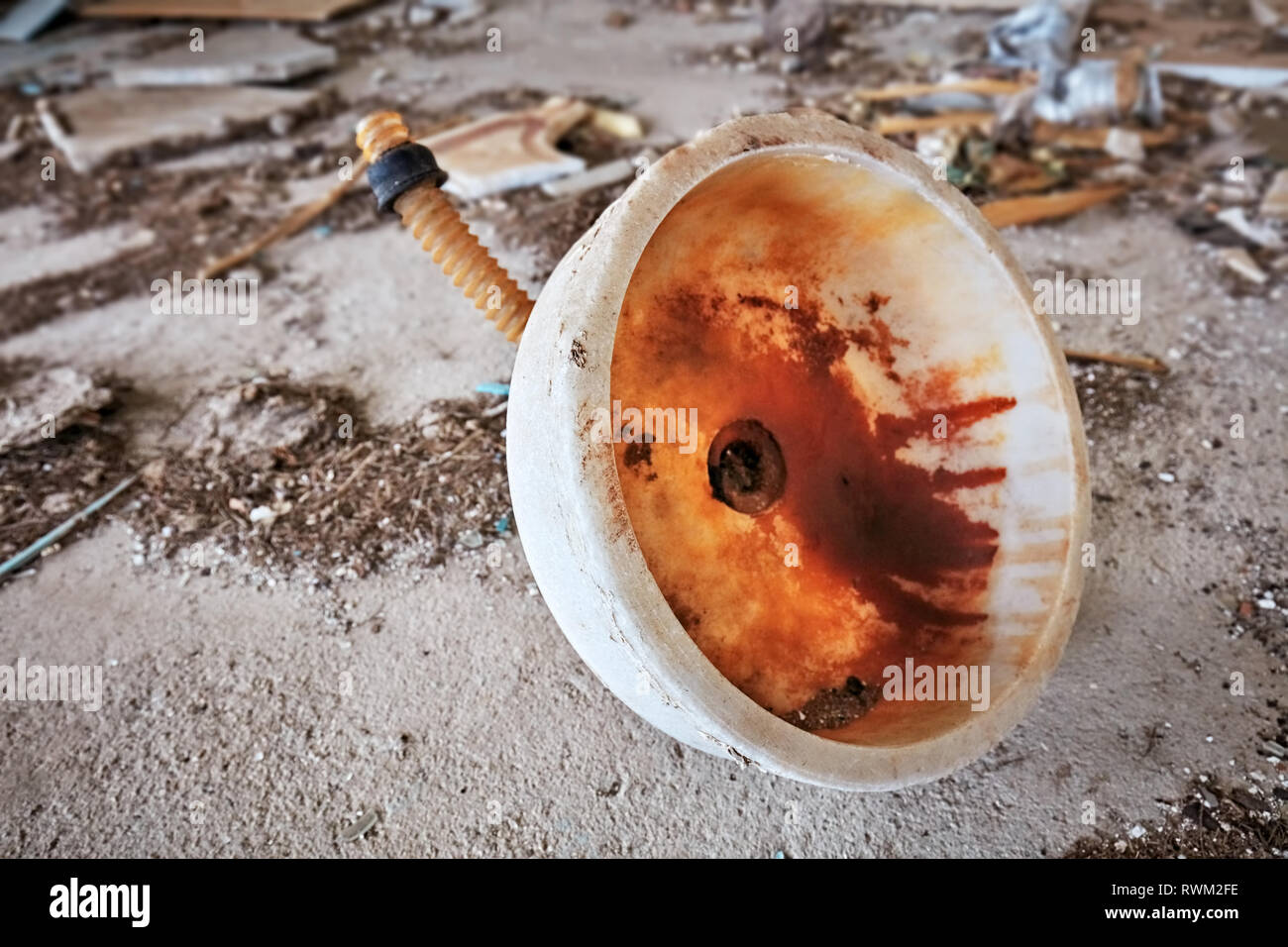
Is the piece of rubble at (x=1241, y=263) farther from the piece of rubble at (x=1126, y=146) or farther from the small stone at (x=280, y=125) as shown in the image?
the small stone at (x=280, y=125)

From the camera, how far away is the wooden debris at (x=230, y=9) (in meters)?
6.66

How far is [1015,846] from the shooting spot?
6.53ft

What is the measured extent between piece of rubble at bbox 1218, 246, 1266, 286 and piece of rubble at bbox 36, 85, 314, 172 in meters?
4.83

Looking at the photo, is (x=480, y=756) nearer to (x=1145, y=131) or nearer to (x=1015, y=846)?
(x=1015, y=846)

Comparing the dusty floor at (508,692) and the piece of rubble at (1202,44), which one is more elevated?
the piece of rubble at (1202,44)

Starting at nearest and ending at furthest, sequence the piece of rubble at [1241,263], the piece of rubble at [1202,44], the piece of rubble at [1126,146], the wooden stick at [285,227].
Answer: the piece of rubble at [1241,263] < the wooden stick at [285,227] < the piece of rubble at [1126,146] < the piece of rubble at [1202,44]

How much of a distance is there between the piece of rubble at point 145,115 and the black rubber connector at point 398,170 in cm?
380

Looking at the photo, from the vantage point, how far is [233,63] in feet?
19.0

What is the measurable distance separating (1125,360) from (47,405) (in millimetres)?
3668

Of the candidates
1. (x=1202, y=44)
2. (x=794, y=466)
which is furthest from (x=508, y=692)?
(x=1202, y=44)

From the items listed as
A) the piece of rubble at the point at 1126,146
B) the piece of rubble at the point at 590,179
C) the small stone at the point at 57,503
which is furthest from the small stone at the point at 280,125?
the piece of rubble at the point at 1126,146

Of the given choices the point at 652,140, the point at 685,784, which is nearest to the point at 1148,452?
the point at 685,784

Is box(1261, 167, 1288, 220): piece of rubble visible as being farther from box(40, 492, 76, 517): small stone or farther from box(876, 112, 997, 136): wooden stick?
box(40, 492, 76, 517): small stone
